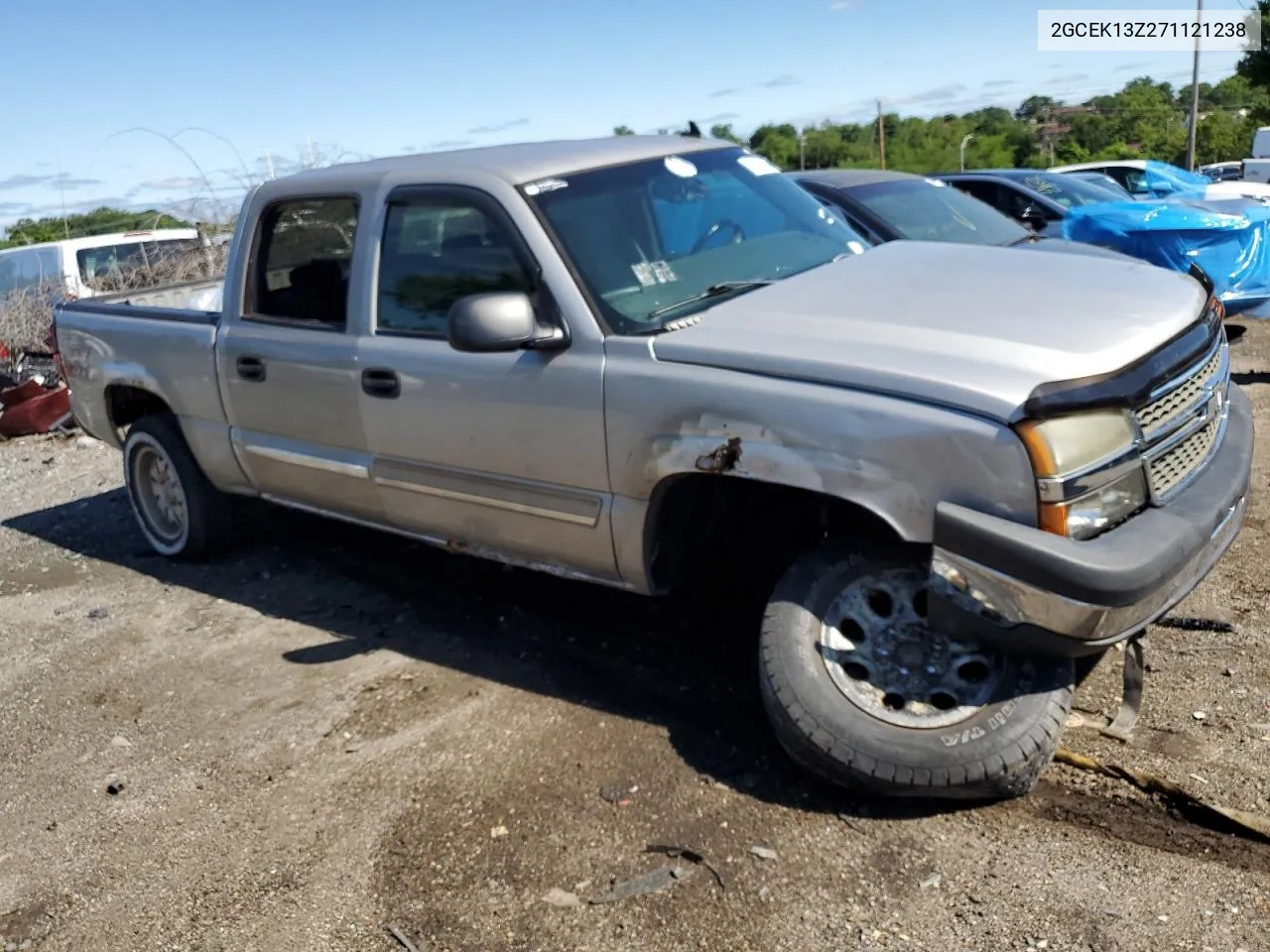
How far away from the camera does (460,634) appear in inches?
187

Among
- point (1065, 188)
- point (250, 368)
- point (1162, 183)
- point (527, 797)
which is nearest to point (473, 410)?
point (527, 797)

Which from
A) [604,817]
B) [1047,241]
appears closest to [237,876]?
[604,817]

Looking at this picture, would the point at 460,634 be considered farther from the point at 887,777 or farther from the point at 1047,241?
the point at 1047,241

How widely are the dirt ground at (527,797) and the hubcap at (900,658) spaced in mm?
298

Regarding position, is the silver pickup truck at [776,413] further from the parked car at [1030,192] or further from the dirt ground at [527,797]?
the parked car at [1030,192]

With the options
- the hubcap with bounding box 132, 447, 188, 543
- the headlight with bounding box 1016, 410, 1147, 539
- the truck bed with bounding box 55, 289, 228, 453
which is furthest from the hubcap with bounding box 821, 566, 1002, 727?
the hubcap with bounding box 132, 447, 188, 543

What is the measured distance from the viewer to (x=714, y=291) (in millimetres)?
3859

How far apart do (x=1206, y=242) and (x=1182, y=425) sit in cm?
549

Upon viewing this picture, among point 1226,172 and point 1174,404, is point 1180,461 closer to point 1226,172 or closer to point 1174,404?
point 1174,404

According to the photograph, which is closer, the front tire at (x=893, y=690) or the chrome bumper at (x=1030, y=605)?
the chrome bumper at (x=1030, y=605)

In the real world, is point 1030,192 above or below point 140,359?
below

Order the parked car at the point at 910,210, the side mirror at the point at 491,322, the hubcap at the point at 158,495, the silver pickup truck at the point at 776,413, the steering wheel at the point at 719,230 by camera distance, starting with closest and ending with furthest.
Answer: the silver pickup truck at the point at 776,413 < the side mirror at the point at 491,322 < the steering wheel at the point at 719,230 < the hubcap at the point at 158,495 < the parked car at the point at 910,210

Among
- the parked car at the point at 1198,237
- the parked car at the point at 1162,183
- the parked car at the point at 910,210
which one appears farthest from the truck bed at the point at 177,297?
the parked car at the point at 1162,183

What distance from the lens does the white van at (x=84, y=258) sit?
1159 centimetres
